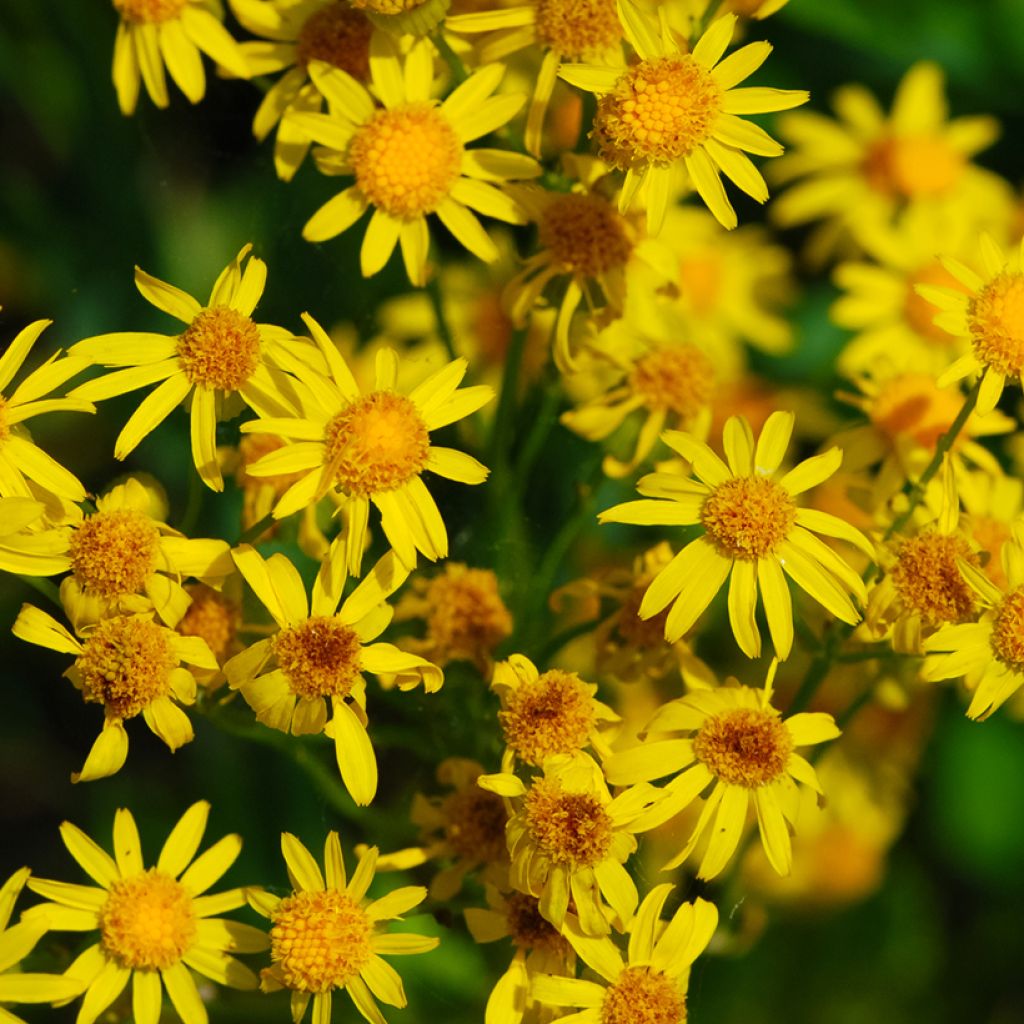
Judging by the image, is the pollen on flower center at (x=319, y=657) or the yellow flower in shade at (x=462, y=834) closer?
the pollen on flower center at (x=319, y=657)

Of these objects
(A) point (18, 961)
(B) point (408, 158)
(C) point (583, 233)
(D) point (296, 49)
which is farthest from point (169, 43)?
(A) point (18, 961)

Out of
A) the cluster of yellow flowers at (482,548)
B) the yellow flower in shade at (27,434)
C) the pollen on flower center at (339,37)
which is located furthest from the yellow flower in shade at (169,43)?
the yellow flower in shade at (27,434)

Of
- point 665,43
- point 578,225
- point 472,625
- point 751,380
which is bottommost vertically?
point 751,380

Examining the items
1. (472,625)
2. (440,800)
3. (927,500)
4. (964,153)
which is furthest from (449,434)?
(964,153)

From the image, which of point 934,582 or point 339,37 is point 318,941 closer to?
point 934,582

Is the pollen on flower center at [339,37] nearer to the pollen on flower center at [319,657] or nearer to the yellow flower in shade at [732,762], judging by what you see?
the pollen on flower center at [319,657]

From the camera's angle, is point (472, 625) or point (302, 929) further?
point (472, 625)

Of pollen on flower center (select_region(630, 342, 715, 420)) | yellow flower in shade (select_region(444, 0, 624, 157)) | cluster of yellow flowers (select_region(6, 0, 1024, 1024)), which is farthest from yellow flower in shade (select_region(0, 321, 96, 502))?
pollen on flower center (select_region(630, 342, 715, 420))

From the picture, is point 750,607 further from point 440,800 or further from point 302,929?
point 302,929
